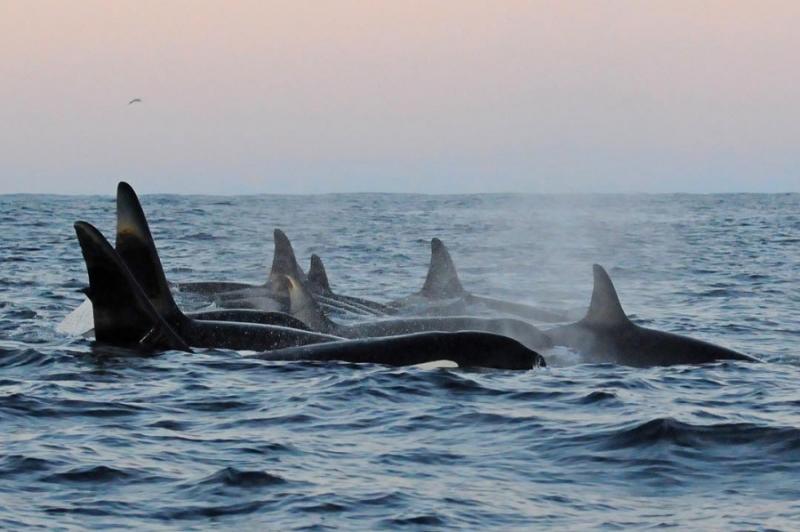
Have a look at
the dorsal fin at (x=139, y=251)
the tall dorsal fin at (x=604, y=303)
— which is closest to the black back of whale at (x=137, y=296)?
the dorsal fin at (x=139, y=251)

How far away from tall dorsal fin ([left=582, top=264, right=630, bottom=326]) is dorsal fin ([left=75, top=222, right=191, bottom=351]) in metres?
4.44

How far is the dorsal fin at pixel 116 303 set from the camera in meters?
12.0

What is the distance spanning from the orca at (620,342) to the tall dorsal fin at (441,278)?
718cm

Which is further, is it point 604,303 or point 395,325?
point 395,325

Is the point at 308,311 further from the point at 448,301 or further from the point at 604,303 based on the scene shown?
the point at 448,301

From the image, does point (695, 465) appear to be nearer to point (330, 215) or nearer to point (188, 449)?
point (188, 449)

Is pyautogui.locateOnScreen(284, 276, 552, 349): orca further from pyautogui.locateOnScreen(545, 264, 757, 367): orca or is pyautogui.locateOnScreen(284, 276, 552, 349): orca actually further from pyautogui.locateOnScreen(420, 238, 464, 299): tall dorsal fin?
pyautogui.locateOnScreen(420, 238, 464, 299): tall dorsal fin

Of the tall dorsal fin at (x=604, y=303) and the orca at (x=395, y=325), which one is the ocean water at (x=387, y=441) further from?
the orca at (x=395, y=325)

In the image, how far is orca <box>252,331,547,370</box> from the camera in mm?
12391

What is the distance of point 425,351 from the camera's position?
12367 millimetres

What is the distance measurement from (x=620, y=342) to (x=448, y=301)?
7111 millimetres

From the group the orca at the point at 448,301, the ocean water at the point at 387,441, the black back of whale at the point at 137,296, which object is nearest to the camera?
the ocean water at the point at 387,441

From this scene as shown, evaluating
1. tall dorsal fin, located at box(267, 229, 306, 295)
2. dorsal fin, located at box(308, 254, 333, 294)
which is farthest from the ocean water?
dorsal fin, located at box(308, 254, 333, 294)

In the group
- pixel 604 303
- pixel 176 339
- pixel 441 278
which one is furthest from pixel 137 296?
pixel 441 278
